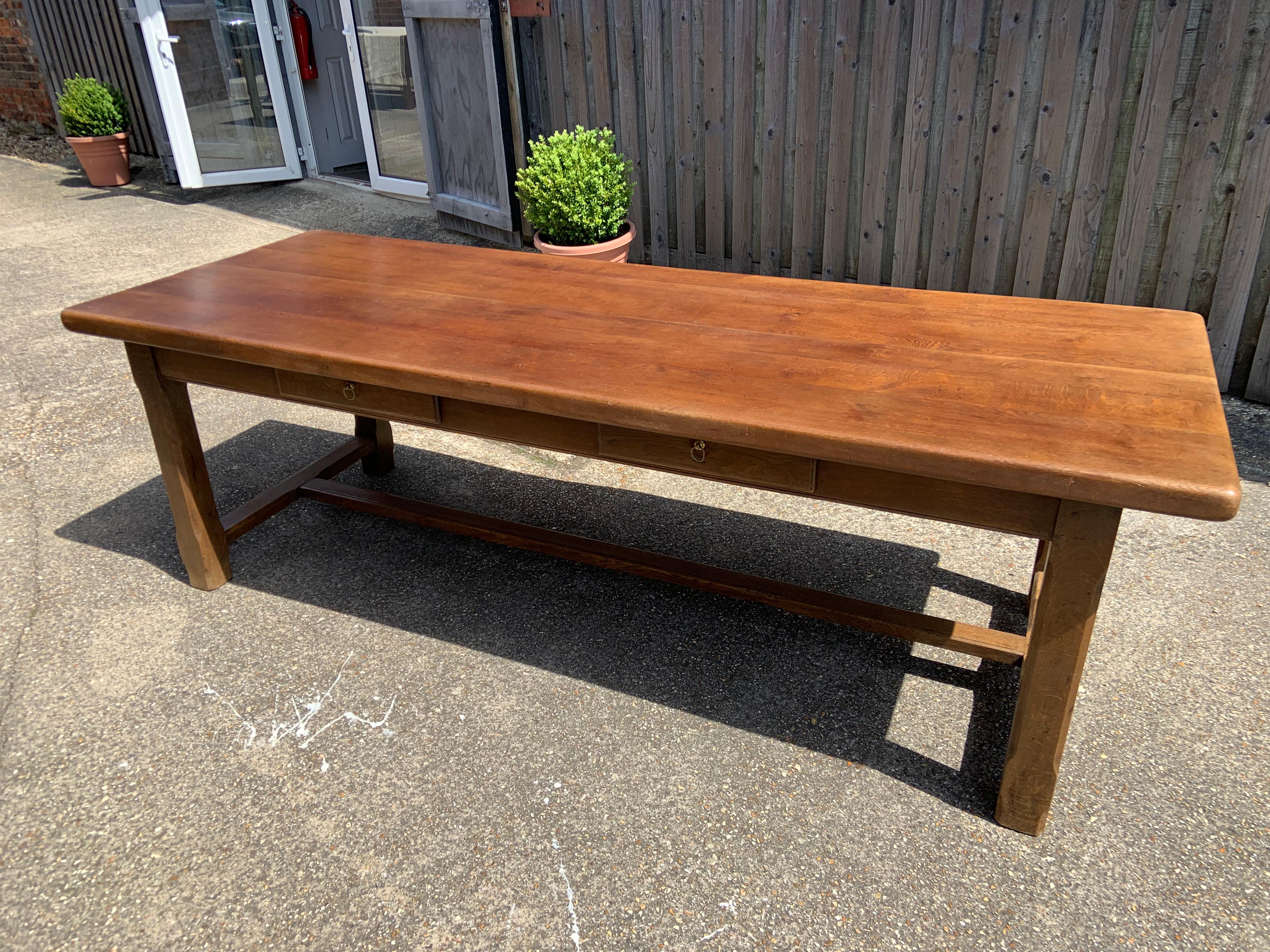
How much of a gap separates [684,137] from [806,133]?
0.73 meters

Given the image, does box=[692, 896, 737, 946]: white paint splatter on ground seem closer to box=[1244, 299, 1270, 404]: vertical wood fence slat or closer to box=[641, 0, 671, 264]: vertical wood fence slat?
box=[1244, 299, 1270, 404]: vertical wood fence slat

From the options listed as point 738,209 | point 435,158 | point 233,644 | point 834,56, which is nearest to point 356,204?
point 435,158

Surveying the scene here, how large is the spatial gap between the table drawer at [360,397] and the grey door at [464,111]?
363cm

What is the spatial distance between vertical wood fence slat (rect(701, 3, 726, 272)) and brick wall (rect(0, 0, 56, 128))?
810 cm

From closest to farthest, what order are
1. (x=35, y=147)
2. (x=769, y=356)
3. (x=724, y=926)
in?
(x=724, y=926), (x=769, y=356), (x=35, y=147)

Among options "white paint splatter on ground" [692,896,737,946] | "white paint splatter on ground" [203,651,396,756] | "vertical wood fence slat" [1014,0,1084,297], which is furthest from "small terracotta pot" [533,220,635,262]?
Answer: "white paint splatter on ground" [692,896,737,946]

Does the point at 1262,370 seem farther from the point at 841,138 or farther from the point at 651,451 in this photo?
the point at 651,451

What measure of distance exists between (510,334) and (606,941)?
1.39 meters

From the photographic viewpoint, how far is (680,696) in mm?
2371

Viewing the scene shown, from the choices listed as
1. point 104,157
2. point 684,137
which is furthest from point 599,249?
point 104,157

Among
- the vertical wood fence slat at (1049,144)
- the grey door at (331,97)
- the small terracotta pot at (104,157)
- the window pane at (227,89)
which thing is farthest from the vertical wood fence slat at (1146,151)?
the small terracotta pot at (104,157)

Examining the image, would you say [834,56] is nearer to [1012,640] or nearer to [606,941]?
[1012,640]

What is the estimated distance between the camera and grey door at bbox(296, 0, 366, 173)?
7777 millimetres

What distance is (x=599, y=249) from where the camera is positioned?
4406mm
